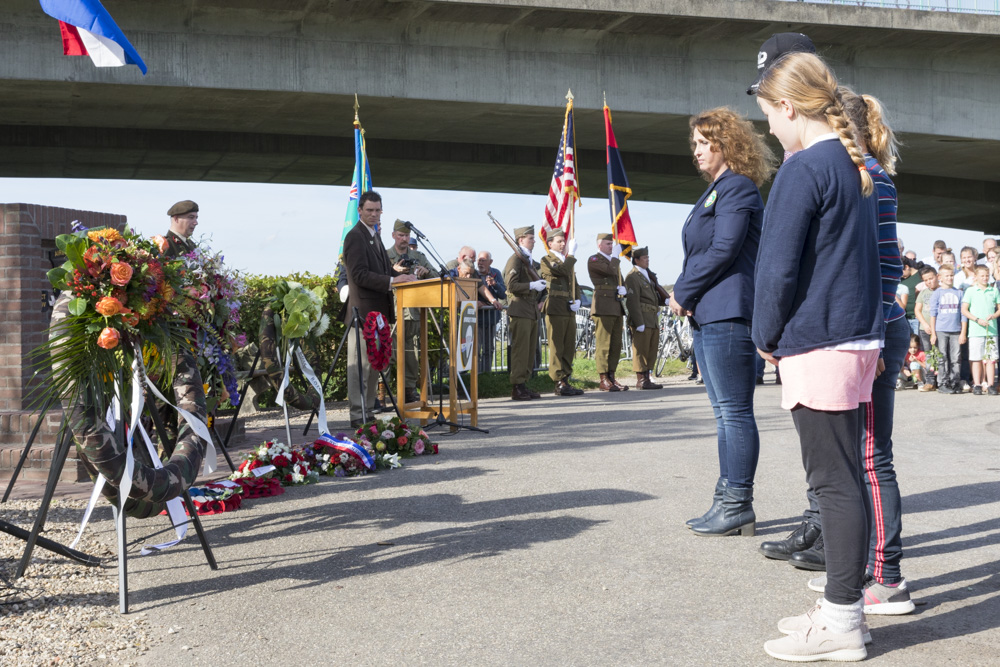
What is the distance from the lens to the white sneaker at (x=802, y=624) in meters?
3.39

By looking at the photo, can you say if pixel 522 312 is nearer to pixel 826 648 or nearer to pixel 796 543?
pixel 796 543

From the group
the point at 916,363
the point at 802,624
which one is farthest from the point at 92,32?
the point at 916,363

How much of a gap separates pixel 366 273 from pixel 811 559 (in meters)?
5.84

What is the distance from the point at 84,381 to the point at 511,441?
5.02 meters

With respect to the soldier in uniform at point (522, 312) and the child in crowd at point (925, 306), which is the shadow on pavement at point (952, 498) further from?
the child in crowd at point (925, 306)

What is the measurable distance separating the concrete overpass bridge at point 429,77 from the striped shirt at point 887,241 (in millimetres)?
14700

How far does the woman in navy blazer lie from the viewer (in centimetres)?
498

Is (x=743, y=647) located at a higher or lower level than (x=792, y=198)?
lower

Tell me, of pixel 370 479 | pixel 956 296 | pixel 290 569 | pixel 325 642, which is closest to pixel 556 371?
pixel 956 296

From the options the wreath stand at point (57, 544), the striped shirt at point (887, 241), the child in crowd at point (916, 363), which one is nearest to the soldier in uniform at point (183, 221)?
the wreath stand at point (57, 544)

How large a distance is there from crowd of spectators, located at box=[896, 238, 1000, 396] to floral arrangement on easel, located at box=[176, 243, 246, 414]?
9177 millimetres

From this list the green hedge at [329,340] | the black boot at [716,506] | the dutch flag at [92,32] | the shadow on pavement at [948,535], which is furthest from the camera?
the green hedge at [329,340]

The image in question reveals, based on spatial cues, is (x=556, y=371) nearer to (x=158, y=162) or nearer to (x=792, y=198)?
(x=792, y=198)

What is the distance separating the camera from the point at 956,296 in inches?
548
